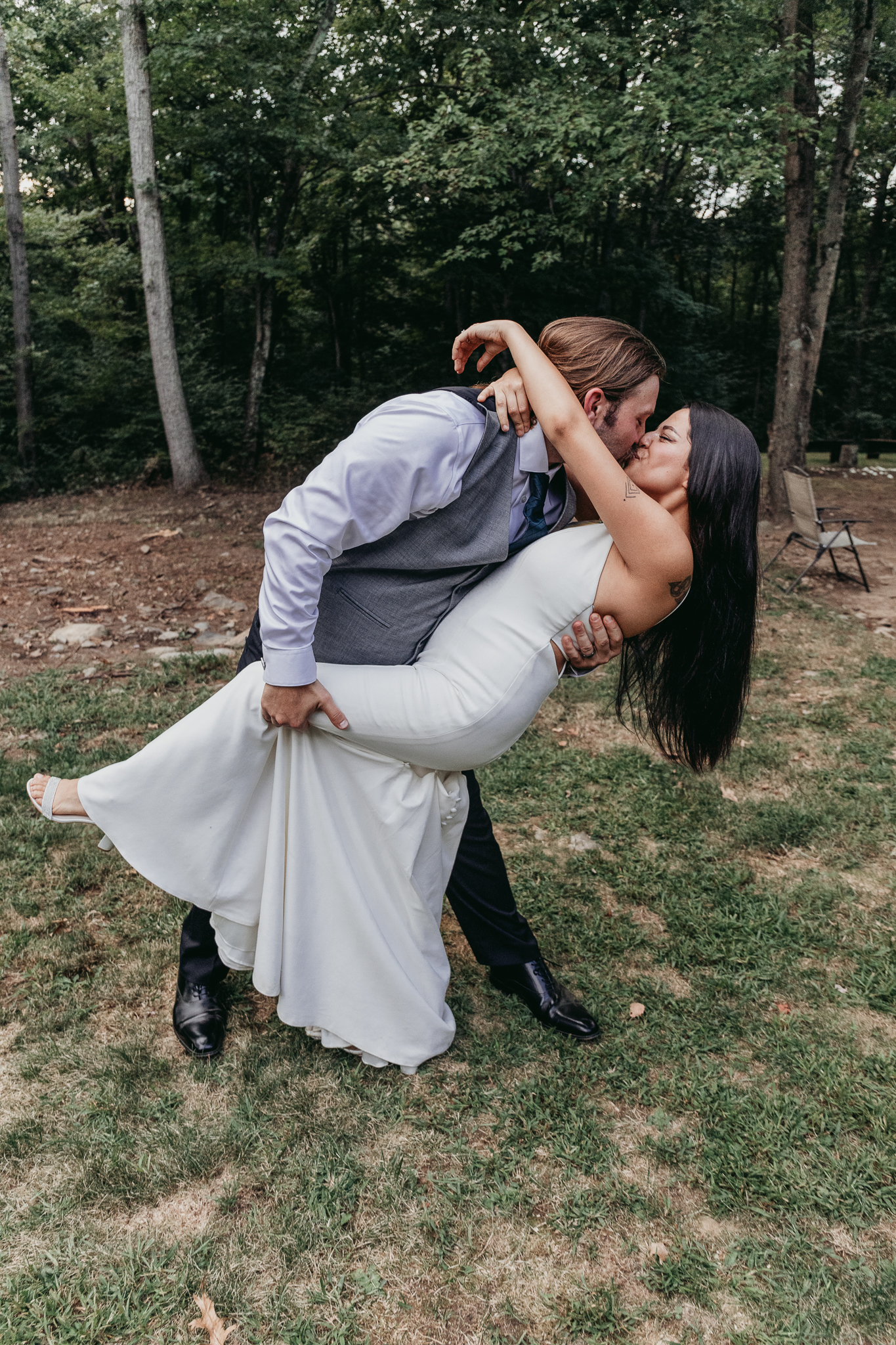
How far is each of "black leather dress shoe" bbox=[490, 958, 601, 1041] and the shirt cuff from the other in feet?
4.31

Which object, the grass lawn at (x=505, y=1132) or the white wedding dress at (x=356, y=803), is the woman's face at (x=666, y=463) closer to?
the white wedding dress at (x=356, y=803)

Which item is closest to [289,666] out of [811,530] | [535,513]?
[535,513]

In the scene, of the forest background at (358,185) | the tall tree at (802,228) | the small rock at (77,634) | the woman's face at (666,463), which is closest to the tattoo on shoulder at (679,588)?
the woman's face at (666,463)

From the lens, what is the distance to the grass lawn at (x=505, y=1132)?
1975mm

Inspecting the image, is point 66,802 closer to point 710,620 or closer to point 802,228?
point 710,620

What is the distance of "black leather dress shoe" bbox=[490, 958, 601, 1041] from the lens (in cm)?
280

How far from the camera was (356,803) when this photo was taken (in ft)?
7.80

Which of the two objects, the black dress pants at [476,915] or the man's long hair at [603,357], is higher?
the man's long hair at [603,357]

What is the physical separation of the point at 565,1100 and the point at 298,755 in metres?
1.29

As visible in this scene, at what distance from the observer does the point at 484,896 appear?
277 centimetres

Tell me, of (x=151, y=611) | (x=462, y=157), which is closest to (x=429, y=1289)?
(x=151, y=611)

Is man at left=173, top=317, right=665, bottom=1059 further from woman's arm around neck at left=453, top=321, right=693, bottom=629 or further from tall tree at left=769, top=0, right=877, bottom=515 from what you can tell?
tall tree at left=769, top=0, right=877, bottom=515

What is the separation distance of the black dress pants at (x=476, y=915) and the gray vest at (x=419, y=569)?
471 mm

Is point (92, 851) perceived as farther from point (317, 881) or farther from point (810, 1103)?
point (810, 1103)
